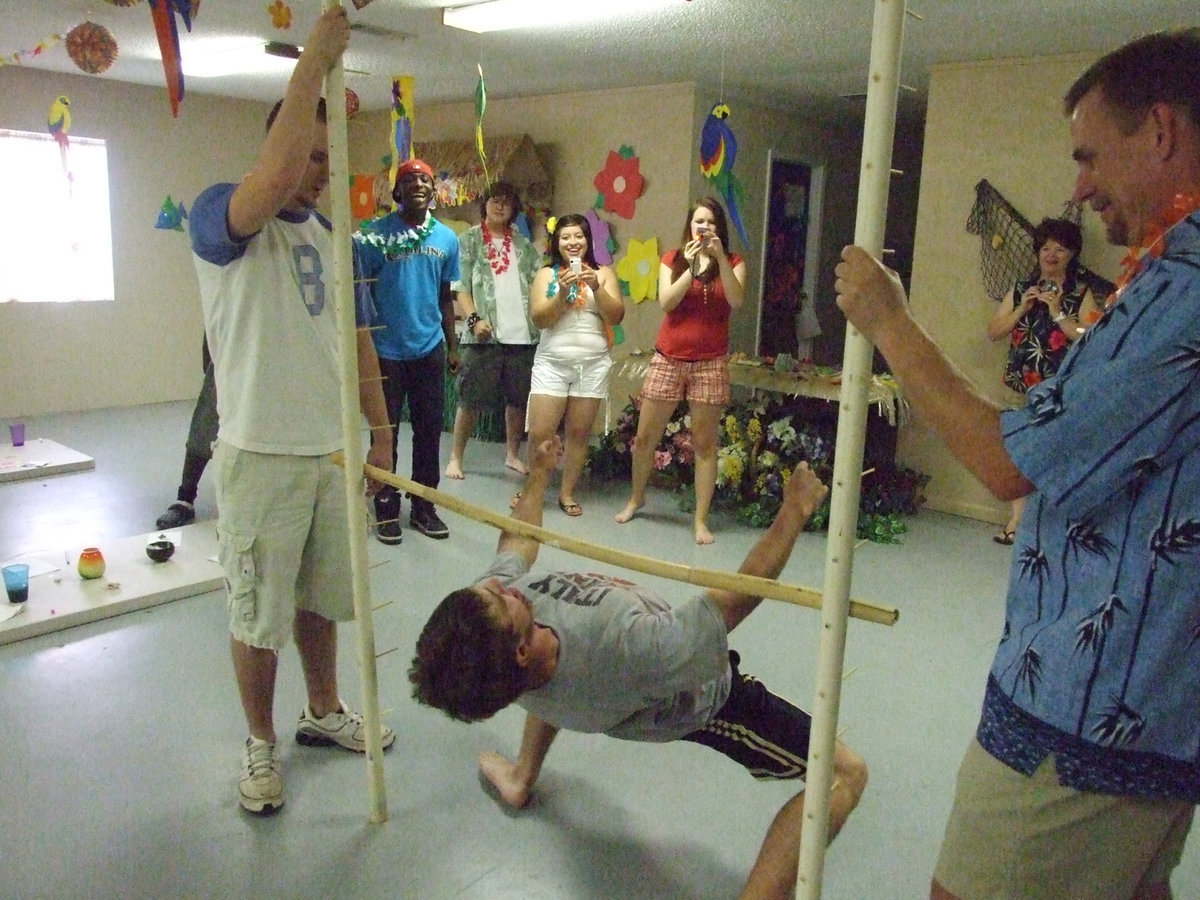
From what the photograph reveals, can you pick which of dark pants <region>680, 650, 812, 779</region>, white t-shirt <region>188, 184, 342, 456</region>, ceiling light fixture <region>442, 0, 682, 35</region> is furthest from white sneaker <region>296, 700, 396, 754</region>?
ceiling light fixture <region>442, 0, 682, 35</region>

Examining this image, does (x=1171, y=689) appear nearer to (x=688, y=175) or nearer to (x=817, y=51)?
(x=817, y=51)

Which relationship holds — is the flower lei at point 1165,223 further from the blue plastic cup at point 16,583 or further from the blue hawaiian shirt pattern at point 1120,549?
the blue plastic cup at point 16,583

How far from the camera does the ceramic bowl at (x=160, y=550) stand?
3217 millimetres

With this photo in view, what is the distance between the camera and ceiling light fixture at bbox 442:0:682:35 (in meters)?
3.55

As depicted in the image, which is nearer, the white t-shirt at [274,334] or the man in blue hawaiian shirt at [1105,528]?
the man in blue hawaiian shirt at [1105,528]

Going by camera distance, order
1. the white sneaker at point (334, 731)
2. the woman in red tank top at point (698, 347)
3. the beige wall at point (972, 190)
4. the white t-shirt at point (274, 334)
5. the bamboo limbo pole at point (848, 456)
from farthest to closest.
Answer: the beige wall at point (972, 190)
the woman in red tank top at point (698, 347)
the white sneaker at point (334, 731)
the white t-shirt at point (274, 334)
the bamboo limbo pole at point (848, 456)

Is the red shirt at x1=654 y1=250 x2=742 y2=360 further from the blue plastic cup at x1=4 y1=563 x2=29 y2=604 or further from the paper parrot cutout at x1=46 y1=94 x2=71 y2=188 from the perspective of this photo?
the paper parrot cutout at x1=46 y1=94 x2=71 y2=188

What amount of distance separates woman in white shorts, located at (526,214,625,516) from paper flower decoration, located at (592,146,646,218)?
49.3 inches

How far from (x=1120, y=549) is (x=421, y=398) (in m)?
3.11

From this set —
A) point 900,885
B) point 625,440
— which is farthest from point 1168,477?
point 625,440

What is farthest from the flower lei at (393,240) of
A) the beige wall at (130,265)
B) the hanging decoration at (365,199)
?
the beige wall at (130,265)

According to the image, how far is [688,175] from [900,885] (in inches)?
158

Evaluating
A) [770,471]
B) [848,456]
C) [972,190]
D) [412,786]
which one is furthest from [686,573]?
[972,190]

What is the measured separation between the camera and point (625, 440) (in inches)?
195
